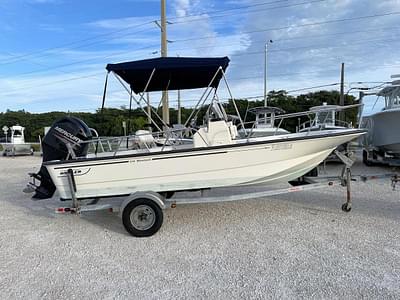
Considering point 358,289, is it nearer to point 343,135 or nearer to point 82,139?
point 343,135

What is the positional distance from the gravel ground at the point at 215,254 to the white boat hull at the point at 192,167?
0.64m

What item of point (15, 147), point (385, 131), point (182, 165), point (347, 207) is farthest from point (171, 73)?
point (15, 147)

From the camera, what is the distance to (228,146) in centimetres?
427

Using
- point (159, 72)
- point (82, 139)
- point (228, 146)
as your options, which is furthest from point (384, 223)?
point (82, 139)

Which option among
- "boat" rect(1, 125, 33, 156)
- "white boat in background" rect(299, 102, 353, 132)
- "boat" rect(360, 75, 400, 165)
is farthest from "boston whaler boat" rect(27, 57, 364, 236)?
"boat" rect(1, 125, 33, 156)

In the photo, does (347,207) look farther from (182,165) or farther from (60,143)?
(60,143)

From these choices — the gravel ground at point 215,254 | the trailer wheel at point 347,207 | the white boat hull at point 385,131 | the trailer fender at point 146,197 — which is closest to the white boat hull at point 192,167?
the trailer fender at point 146,197

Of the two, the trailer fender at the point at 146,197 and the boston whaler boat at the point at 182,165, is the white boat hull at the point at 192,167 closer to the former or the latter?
the boston whaler boat at the point at 182,165

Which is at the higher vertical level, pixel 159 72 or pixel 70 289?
pixel 159 72

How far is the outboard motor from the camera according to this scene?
474cm

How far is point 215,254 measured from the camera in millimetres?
3639

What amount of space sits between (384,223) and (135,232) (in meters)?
3.34

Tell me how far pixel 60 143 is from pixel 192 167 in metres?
2.01

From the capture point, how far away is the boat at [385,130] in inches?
325
